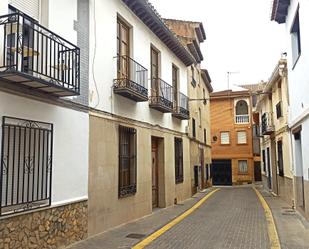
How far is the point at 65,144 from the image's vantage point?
7352 millimetres

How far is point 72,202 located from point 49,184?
0.87 metres

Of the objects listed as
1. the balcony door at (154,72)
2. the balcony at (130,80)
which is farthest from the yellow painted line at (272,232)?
the balcony door at (154,72)

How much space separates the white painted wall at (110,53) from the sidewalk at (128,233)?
9.75ft

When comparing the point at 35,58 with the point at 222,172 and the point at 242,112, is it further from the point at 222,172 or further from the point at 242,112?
the point at 242,112

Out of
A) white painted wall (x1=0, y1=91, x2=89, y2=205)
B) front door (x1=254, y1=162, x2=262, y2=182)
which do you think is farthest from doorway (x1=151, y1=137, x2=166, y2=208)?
front door (x1=254, y1=162, x2=262, y2=182)

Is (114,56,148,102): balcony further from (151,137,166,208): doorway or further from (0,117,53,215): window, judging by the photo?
(0,117,53,215): window

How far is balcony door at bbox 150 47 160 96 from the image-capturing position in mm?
13156

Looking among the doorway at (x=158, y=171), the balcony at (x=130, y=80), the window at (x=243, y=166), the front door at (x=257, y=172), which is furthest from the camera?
the front door at (x=257, y=172)

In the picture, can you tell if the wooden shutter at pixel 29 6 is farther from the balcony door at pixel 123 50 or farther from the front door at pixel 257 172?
the front door at pixel 257 172

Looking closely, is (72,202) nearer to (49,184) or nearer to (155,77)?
(49,184)

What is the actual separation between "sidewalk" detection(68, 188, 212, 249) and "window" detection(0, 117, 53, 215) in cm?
152

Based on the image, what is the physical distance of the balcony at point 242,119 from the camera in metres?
36.9

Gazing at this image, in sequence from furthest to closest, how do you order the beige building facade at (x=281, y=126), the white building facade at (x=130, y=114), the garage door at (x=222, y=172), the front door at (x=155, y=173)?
the garage door at (x=222, y=172) < the beige building facade at (x=281, y=126) < the front door at (x=155, y=173) < the white building facade at (x=130, y=114)

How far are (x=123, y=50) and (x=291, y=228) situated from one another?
662cm
